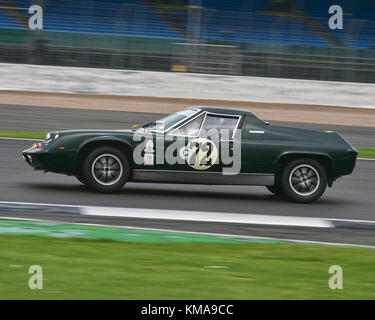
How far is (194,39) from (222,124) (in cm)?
1721

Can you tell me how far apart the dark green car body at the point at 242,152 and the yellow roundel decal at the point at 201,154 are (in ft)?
0.23

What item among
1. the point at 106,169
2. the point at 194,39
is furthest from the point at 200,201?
the point at 194,39

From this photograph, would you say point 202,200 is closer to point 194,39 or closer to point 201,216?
point 201,216

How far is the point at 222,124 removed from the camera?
995 centimetres

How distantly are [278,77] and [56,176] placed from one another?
15.3 metres

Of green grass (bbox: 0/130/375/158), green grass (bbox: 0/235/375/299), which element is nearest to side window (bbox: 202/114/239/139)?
green grass (bbox: 0/235/375/299)

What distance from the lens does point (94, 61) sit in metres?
25.3

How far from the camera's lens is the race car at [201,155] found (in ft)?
31.6

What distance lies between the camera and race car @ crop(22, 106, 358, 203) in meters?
9.62

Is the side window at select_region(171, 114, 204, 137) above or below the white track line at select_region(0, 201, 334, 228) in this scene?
above

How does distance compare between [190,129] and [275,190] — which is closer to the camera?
[190,129]

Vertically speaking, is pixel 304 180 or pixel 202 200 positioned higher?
pixel 304 180

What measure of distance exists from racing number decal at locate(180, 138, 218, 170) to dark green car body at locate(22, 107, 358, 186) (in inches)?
2.8

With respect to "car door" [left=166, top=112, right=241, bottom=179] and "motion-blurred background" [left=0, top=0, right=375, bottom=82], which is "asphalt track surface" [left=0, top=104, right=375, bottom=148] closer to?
"motion-blurred background" [left=0, top=0, right=375, bottom=82]
